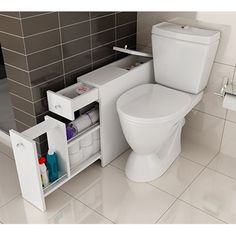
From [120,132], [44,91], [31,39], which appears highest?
[31,39]

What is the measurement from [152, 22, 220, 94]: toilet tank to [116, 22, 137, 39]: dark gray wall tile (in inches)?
9.1

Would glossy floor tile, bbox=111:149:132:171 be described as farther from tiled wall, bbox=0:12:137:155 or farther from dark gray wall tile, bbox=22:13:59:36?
dark gray wall tile, bbox=22:13:59:36

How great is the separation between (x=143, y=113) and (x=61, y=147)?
1.45 ft

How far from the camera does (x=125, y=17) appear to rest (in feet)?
6.72

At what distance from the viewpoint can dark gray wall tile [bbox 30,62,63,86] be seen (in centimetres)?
164

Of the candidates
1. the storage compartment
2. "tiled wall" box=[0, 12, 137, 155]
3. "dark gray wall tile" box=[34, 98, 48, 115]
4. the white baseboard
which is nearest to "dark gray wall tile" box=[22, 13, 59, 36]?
"tiled wall" box=[0, 12, 137, 155]

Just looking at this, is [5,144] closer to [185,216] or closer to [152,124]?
[152,124]

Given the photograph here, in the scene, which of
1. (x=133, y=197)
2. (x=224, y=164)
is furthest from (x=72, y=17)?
(x=224, y=164)

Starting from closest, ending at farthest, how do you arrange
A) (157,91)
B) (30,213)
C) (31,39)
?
1. (31,39)
2. (30,213)
3. (157,91)

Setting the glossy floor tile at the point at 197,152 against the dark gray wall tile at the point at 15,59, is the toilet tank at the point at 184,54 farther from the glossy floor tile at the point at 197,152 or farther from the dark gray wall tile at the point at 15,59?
the dark gray wall tile at the point at 15,59
